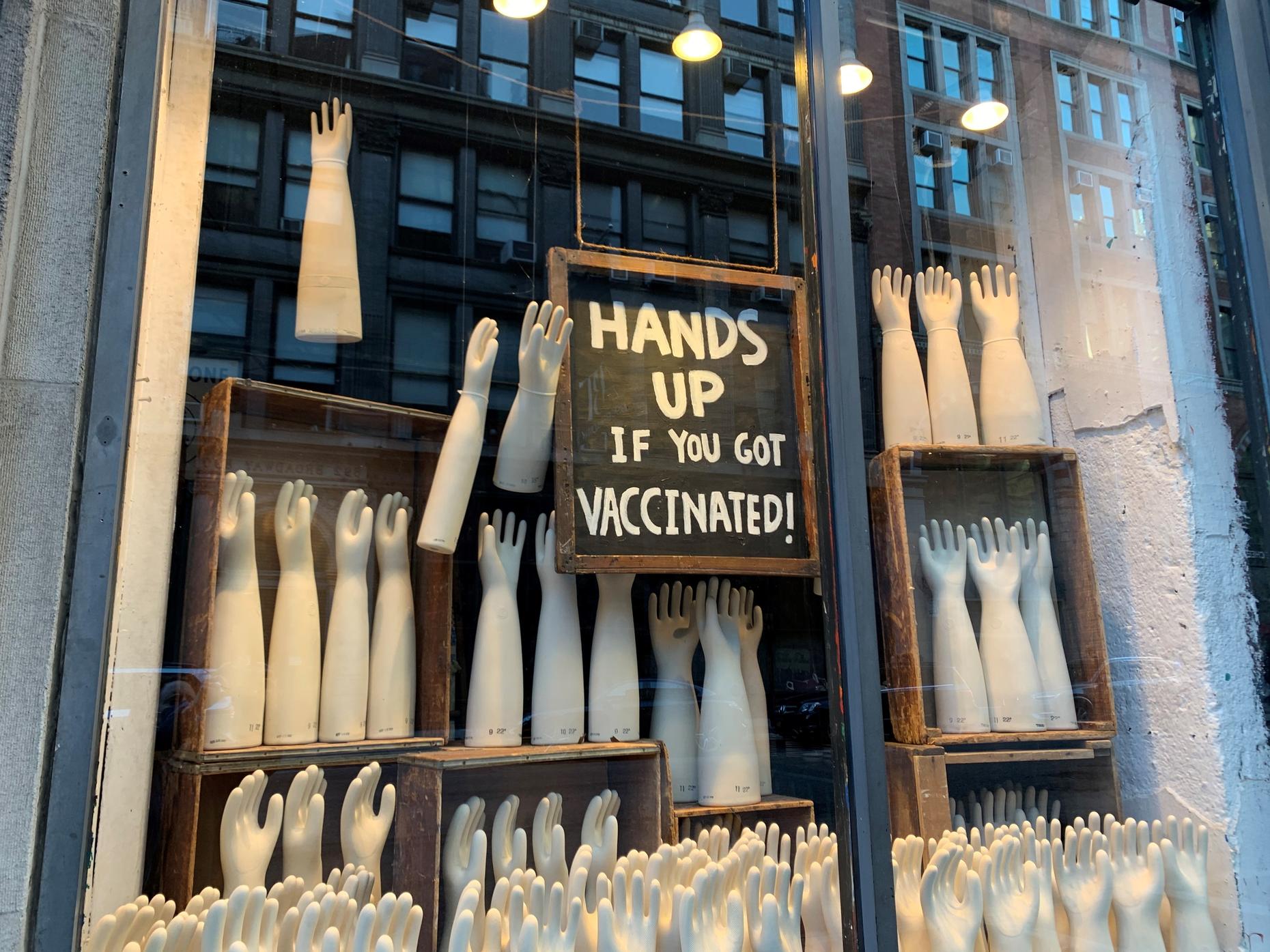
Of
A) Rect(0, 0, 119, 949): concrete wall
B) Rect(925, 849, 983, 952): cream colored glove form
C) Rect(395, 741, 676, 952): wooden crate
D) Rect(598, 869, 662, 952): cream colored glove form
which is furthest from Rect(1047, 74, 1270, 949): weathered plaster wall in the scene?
Rect(0, 0, 119, 949): concrete wall

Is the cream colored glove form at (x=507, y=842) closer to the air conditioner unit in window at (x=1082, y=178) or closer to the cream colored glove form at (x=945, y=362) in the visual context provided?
the cream colored glove form at (x=945, y=362)

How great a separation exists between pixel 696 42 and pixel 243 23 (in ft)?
3.51

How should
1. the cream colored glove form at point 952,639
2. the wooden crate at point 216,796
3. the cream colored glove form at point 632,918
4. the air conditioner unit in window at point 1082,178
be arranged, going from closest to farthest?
the cream colored glove form at point 632,918
the wooden crate at point 216,796
the cream colored glove form at point 952,639
the air conditioner unit in window at point 1082,178

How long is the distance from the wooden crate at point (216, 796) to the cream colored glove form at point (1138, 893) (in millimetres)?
1397

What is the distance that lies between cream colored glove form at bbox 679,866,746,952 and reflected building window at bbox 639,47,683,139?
1.75 meters

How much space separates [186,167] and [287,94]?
39cm

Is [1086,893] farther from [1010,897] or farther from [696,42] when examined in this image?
[696,42]

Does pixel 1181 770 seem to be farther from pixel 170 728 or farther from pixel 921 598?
pixel 170 728

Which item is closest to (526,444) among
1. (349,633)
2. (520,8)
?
(349,633)

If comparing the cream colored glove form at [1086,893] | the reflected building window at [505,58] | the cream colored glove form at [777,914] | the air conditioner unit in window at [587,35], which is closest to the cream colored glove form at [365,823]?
the cream colored glove form at [777,914]

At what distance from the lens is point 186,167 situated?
1.89 m

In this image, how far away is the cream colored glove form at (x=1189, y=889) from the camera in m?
1.95

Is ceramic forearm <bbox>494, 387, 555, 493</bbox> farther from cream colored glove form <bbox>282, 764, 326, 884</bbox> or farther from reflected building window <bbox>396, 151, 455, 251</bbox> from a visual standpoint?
cream colored glove form <bbox>282, 764, 326, 884</bbox>

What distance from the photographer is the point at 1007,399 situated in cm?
250
